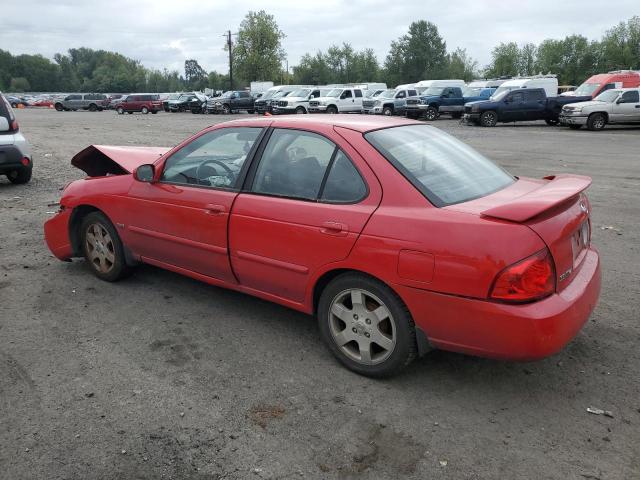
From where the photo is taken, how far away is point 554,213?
3.00 metres

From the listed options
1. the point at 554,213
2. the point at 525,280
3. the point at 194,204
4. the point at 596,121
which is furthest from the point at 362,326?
the point at 596,121

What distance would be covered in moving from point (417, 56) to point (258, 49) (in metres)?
39.0

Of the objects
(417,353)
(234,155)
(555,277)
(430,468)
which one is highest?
(234,155)

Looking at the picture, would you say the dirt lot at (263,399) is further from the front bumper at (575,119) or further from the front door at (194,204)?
the front bumper at (575,119)

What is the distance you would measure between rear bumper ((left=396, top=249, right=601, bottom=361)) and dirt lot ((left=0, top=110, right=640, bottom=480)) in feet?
1.32

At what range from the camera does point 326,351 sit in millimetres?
3723

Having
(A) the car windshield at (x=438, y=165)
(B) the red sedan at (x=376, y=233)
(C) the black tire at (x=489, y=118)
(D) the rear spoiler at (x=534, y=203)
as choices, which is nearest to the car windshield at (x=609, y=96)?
(C) the black tire at (x=489, y=118)

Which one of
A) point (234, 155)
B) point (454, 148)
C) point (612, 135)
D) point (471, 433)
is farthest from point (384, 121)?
point (612, 135)

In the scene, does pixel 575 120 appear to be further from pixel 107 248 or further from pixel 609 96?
pixel 107 248

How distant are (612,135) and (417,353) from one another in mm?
20844

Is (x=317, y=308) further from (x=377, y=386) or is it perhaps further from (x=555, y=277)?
(x=555, y=277)

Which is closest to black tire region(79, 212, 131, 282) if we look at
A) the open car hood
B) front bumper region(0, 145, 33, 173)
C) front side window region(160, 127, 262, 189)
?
the open car hood

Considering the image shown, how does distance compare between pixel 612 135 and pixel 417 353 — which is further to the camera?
pixel 612 135

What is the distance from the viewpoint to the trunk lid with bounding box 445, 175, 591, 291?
2842mm
